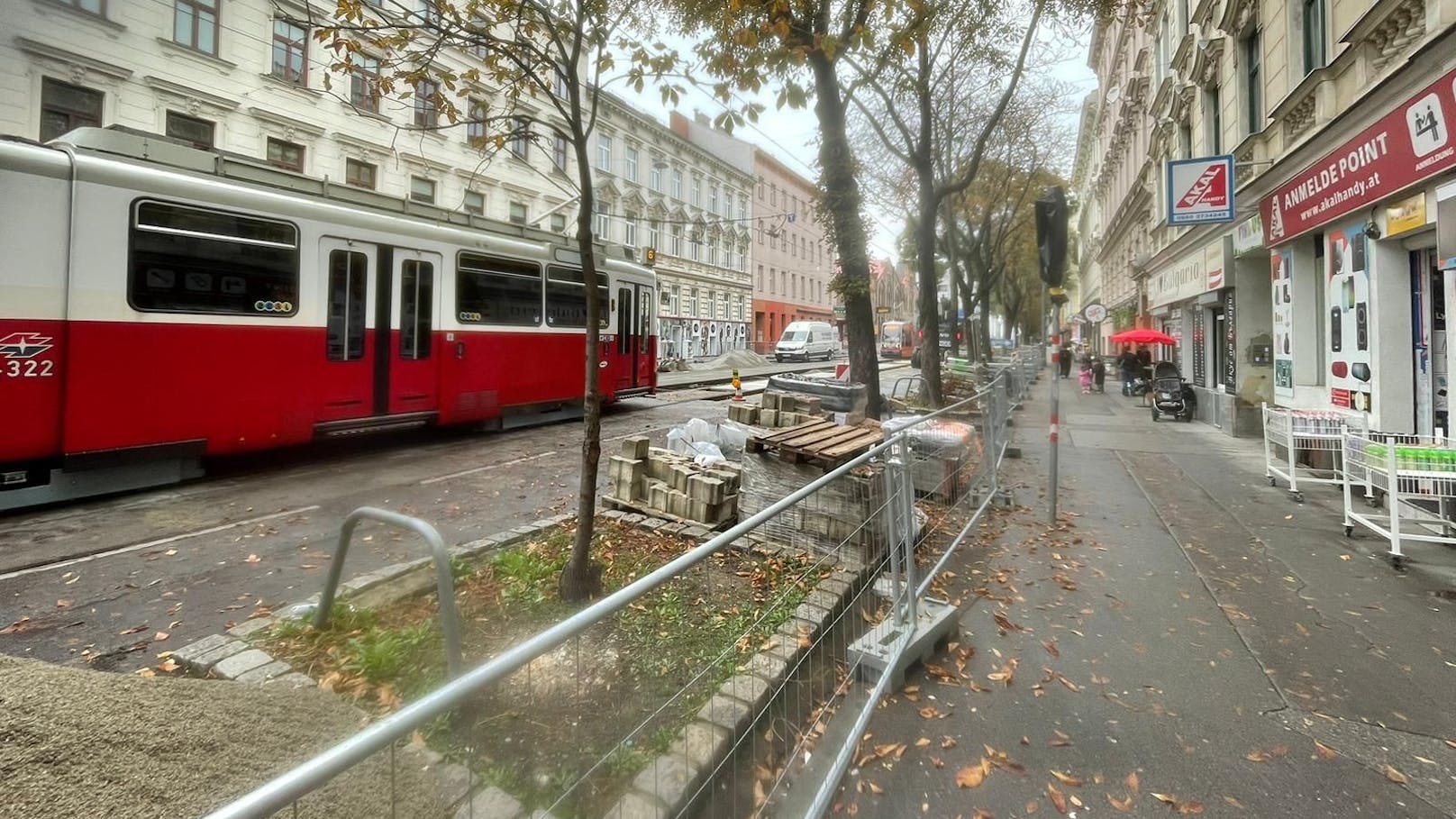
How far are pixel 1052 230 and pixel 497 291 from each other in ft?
25.9

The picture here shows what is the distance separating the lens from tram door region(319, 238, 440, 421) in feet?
26.4

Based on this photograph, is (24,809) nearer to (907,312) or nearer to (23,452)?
(23,452)

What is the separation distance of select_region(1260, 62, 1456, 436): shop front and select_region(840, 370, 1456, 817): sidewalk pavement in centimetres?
267

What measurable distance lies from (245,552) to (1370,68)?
1246 centimetres

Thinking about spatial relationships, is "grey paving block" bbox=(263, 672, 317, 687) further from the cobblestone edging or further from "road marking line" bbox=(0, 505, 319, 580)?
"road marking line" bbox=(0, 505, 319, 580)

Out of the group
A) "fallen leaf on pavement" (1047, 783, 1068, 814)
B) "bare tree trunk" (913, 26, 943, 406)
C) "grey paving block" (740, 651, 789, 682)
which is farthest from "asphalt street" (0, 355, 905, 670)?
"bare tree trunk" (913, 26, 943, 406)

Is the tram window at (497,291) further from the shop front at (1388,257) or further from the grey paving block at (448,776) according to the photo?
the shop front at (1388,257)

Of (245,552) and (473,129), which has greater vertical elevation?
(473,129)

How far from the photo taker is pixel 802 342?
3916 centimetres

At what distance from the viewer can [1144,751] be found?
282 centimetres

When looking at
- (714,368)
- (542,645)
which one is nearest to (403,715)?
(542,645)

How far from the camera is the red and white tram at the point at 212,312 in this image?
5668mm

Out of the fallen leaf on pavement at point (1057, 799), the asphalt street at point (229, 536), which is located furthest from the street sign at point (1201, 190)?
the fallen leaf on pavement at point (1057, 799)

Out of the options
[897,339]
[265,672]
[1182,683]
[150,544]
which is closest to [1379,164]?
[1182,683]
